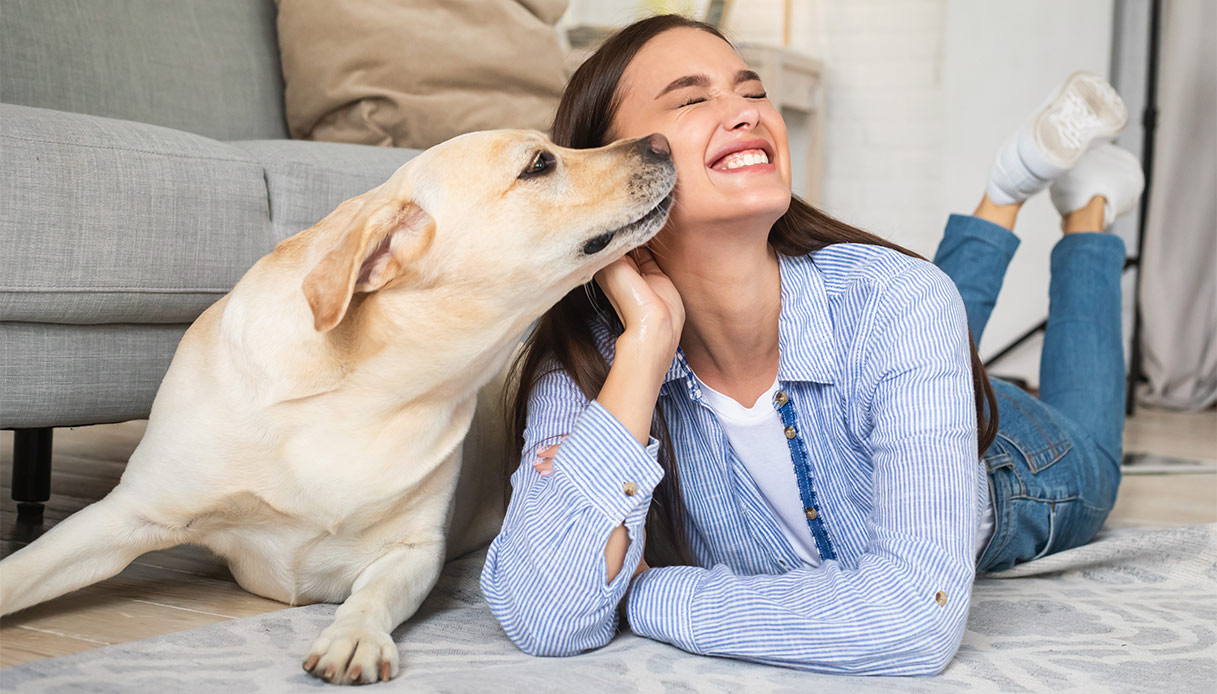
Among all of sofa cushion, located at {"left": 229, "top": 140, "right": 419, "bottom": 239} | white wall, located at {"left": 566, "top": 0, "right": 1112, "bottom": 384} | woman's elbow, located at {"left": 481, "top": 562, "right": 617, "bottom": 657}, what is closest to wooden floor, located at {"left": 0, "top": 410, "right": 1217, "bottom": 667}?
woman's elbow, located at {"left": 481, "top": 562, "right": 617, "bottom": 657}

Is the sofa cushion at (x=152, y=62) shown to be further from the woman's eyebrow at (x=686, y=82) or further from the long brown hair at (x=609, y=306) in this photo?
the woman's eyebrow at (x=686, y=82)

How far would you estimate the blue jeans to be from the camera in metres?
1.60

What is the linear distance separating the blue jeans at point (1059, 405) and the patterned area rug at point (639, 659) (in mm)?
139

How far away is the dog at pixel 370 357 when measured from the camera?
45.3 inches

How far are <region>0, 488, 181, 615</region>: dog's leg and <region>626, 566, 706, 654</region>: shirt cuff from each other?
539mm

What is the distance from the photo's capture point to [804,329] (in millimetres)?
1284

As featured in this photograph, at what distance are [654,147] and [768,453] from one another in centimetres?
41

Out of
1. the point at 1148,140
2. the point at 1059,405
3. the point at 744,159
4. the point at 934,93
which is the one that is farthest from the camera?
the point at 934,93

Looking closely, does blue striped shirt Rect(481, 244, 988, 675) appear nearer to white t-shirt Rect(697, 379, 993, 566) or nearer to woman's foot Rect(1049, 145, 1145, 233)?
white t-shirt Rect(697, 379, 993, 566)

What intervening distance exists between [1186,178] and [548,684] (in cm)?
348

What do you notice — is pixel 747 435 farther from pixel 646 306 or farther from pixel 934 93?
pixel 934 93

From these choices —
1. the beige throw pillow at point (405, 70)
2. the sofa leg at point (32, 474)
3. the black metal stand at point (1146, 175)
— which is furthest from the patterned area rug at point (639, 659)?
the black metal stand at point (1146, 175)

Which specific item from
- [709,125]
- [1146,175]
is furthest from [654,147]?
[1146,175]

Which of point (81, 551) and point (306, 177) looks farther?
point (306, 177)
